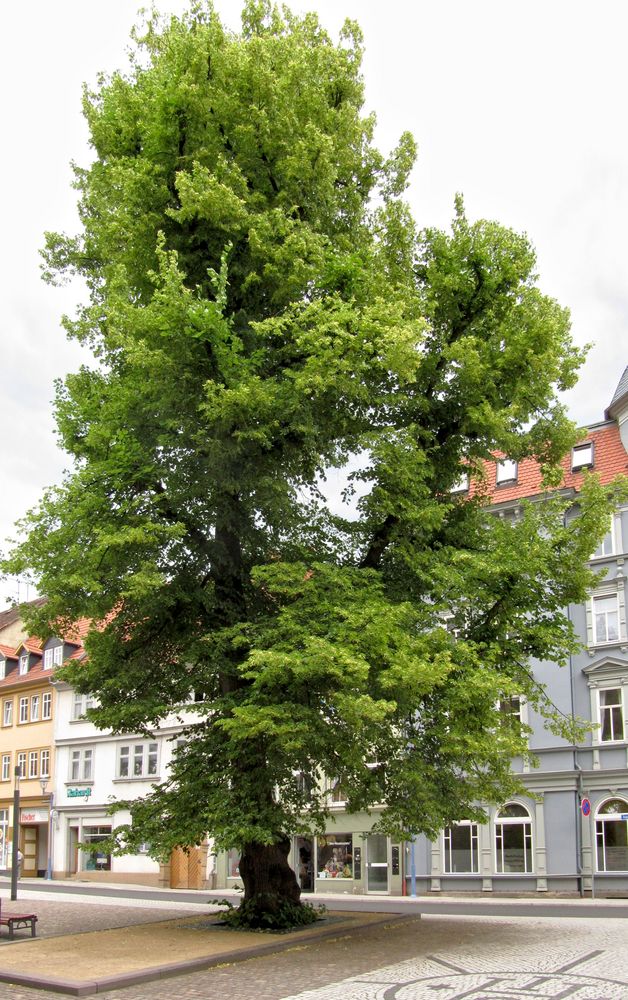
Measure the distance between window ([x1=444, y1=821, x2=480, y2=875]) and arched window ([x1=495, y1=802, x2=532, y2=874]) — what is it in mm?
879

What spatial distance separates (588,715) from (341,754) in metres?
18.8

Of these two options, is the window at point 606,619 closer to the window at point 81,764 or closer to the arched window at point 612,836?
the arched window at point 612,836

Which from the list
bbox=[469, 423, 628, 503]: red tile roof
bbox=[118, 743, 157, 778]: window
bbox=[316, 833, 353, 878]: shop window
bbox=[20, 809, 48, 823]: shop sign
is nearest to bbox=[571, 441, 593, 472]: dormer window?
bbox=[469, 423, 628, 503]: red tile roof

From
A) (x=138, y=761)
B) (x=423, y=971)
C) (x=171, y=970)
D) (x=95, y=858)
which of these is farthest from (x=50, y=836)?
(x=423, y=971)

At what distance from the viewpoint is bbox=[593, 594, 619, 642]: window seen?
32.0 meters

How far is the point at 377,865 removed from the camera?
36.2 m

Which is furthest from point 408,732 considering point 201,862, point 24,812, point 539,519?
point 24,812

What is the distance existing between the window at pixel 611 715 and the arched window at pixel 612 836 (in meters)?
1.91

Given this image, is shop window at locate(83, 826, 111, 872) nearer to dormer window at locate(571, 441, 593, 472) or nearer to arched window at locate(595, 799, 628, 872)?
arched window at locate(595, 799, 628, 872)

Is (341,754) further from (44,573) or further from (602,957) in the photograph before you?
(44,573)

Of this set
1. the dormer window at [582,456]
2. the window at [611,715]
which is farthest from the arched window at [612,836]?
the dormer window at [582,456]

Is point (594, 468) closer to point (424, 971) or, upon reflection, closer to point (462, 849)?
point (462, 849)

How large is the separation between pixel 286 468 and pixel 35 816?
37.0 metres

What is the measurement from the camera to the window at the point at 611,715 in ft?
102
